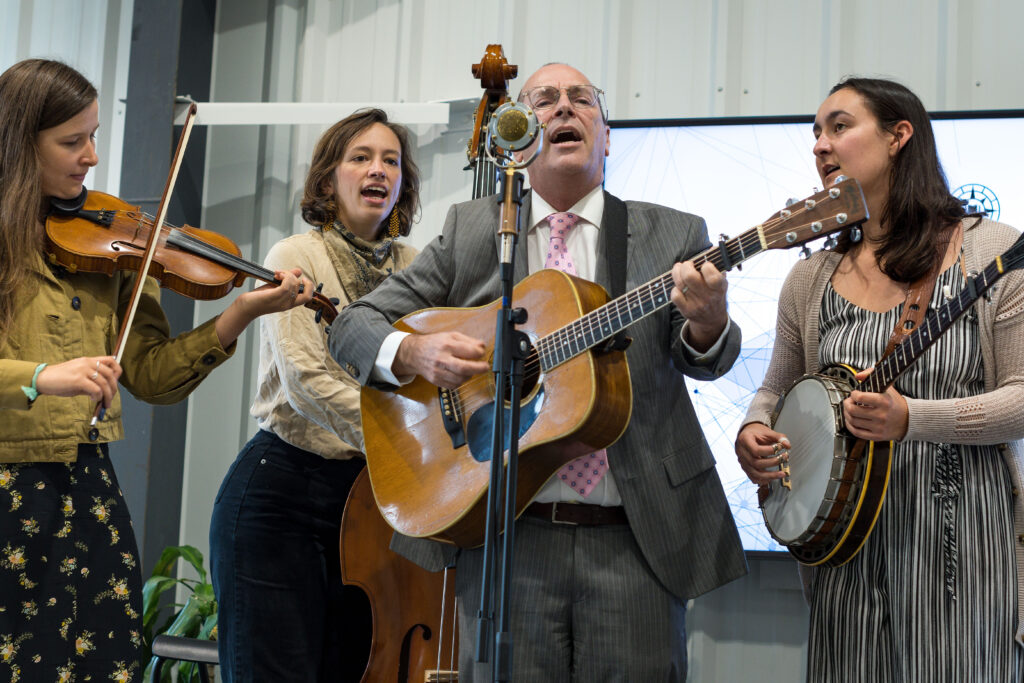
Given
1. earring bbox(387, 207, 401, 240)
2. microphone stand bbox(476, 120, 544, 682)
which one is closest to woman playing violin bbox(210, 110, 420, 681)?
earring bbox(387, 207, 401, 240)

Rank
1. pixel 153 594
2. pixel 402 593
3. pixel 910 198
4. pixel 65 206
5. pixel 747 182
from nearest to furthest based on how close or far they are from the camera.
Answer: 1. pixel 65 206
2. pixel 910 198
3. pixel 402 593
4. pixel 747 182
5. pixel 153 594

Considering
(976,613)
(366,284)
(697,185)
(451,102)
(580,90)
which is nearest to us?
(976,613)

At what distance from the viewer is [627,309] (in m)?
1.93

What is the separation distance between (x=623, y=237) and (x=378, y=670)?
1308 millimetres

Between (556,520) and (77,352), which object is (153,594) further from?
(556,520)

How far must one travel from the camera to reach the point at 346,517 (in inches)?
101

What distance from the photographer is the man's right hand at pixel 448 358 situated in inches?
80.8

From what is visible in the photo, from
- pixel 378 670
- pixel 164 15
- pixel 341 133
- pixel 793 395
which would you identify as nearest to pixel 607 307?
pixel 793 395

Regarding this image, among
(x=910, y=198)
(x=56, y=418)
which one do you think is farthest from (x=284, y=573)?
(x=910, y=198)

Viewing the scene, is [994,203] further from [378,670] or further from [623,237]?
[378,670]

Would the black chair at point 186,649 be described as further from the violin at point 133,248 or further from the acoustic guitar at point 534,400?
the violin at point 133,248

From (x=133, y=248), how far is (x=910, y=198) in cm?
186

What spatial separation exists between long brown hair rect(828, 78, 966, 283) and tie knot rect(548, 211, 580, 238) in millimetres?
695

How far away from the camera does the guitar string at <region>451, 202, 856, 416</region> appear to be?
1.83 metres
